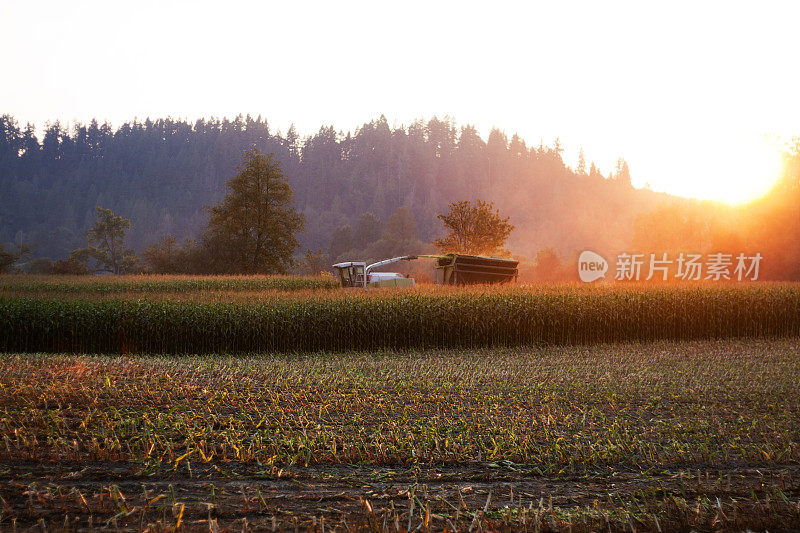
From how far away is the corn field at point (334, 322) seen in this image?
455 inches

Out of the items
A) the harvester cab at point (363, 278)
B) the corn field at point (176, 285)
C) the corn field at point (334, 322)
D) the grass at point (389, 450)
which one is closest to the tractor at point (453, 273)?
the harvester cab at point (363, 278)

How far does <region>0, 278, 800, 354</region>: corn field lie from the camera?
11555mm

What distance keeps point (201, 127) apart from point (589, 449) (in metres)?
144

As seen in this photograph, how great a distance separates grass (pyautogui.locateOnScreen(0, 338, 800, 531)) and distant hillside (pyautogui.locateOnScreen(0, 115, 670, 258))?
90.9m

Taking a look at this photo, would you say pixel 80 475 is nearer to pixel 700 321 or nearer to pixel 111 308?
pixel 111 308

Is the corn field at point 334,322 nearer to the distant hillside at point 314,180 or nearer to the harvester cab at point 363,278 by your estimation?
the harvester cab at point 363,278

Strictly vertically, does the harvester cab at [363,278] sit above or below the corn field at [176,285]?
above

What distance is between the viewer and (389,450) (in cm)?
397
